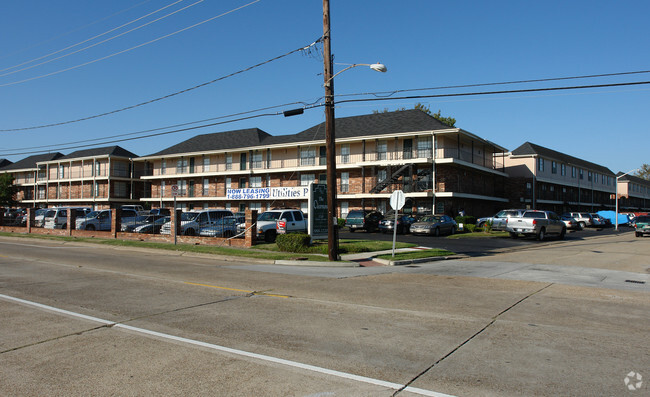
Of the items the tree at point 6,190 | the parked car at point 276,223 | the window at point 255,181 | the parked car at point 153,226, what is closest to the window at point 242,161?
the window at point 255,181

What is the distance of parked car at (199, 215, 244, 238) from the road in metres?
11.4

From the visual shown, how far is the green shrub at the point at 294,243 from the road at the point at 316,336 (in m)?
7.56

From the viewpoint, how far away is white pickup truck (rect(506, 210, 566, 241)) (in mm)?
28219

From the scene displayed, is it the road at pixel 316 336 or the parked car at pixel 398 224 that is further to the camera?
the parked car at pixel 398 224

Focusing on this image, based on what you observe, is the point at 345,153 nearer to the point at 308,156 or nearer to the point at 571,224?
the point at 308,156

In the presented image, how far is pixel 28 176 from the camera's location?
77.2 m

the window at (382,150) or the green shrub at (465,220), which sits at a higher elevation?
the window at (382,150)

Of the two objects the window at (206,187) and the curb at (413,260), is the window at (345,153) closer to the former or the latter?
the window at (206,187)

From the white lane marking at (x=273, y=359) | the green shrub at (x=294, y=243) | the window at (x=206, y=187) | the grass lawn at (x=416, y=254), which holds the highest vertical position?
the window at (x=206, y=187)

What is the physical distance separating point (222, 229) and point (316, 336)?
18478mm

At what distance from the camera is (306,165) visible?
47.4 metres

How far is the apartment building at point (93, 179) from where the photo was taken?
2469 inches

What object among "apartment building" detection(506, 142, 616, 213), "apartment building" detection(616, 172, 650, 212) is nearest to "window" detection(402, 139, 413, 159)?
"apartment building" detection(506, 142, 616, 213)

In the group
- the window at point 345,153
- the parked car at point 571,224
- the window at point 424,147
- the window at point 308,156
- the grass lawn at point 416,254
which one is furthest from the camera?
the window at point 308,156
